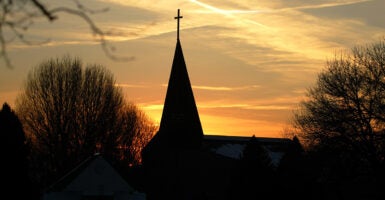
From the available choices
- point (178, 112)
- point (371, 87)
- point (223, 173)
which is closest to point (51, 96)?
point (178, 112)

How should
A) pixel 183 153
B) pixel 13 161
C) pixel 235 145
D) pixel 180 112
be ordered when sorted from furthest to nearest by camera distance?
1. pixel 235 145
2. pixel 183 153
3. pixel 180 112
4. pixel 13 161

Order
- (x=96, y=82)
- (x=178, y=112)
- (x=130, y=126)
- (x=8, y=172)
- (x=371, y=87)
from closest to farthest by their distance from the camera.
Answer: (x=8, y=172)
(x=371, y=87)
(x=178, y=112)
(x=96, y=82)
(x=130, y=126)

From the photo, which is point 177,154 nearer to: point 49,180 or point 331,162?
point 49,180

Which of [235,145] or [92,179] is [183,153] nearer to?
[235,145]

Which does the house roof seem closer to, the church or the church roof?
the church

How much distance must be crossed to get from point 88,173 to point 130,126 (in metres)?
20.8

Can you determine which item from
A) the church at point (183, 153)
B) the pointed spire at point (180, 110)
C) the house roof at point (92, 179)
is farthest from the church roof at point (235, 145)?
the house roof at point (92, 179)

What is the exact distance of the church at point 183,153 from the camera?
50531 millimetres

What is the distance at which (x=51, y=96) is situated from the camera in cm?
5203

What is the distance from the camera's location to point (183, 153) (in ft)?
177

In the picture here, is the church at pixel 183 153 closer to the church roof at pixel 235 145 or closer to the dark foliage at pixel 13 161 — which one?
the church roof at pixel 235 145

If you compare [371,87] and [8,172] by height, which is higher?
[371,87]

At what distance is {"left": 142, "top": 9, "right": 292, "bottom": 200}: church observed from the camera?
166ft

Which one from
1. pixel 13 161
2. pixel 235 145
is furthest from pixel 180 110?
pixel 13 161
